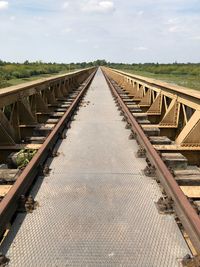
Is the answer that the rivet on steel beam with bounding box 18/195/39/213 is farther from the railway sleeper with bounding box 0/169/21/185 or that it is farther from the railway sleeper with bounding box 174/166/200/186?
the railway sleeper with bounding box 174/166/200/186

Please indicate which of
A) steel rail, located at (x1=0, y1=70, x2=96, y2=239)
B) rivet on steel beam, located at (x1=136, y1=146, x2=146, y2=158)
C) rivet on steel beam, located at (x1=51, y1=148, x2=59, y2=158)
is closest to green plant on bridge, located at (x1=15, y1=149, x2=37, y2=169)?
steel rail, located at (x1=0, y1=70, x2=96, y2=239)

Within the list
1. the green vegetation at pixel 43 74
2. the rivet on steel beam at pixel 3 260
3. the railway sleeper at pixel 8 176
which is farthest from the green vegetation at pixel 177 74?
the rivet on steel beam at pixel 3 260

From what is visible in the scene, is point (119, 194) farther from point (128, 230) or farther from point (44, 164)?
point (44, 164)

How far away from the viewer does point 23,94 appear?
8.00 metres

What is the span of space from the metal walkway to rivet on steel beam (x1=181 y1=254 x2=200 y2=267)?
8 centimetres

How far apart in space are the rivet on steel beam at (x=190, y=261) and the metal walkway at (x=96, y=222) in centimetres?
8

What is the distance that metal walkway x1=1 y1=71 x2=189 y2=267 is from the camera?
2990 mm

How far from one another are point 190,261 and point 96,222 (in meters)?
1.02

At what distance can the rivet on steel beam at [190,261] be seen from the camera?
8.94 feet

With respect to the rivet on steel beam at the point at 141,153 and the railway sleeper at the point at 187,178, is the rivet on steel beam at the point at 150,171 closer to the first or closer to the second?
the railway sleeper at the point at 187,178

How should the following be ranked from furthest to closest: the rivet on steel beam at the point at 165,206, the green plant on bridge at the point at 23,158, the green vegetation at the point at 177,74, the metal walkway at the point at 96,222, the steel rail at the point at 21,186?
the green vegetation at the point at 177,74
the green plant on bridge at the point at 23,158
the rivet on steel beam at the point at 165,206
the steel rail at the point at 21,186
the metal walkway at the point at 96,222

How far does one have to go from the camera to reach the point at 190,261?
2.81 meters

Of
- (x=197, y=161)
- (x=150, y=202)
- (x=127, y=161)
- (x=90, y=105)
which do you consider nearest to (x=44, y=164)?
(x=127, y=161)

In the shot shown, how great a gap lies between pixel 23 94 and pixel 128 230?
17.3 ft
